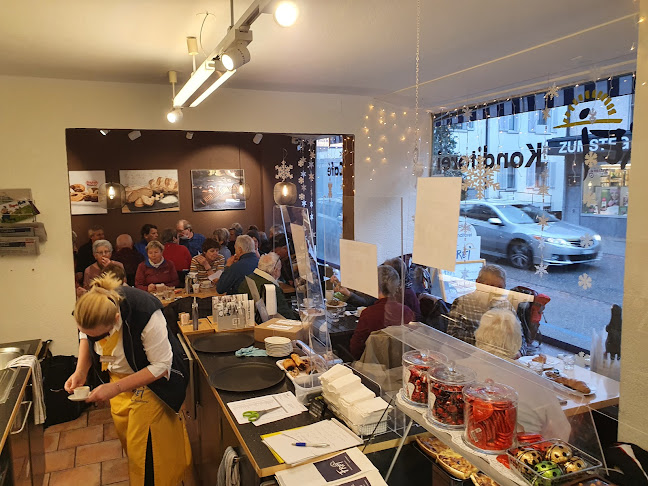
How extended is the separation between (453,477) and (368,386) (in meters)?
0.81

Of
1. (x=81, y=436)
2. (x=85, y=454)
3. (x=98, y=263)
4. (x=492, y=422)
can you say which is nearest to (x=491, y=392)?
(x=492, y=422)

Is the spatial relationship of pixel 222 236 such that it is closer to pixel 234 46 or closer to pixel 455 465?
pixel 234 46

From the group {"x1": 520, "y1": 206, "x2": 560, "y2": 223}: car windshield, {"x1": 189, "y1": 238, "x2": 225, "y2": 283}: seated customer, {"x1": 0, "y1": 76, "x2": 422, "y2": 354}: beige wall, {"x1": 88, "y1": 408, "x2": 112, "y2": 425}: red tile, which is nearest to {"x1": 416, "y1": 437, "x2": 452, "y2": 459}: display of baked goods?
{"x1": 520, "y1": 206, "x2": 560, "y2": 223}: car windshield

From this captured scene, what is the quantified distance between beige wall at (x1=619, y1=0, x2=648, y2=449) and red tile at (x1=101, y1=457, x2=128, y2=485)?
3.22m

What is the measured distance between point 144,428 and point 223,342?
73 cm

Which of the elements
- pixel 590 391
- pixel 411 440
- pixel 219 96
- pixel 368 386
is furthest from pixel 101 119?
pixel 590 391

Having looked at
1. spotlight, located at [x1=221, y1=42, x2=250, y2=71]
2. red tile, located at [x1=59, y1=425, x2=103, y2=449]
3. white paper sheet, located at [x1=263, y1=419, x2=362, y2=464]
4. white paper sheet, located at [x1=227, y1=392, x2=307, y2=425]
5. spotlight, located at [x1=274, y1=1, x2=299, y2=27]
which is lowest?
red tile, located at [x1=59, y1=425, x2=103, y2=449]

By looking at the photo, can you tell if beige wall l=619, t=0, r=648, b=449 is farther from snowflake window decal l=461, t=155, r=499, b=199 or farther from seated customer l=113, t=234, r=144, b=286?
seated customer l=113, t=234, r=144, b=286

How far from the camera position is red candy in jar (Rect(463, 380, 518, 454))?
131 centimetres

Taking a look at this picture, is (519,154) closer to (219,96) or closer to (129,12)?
(129,12)

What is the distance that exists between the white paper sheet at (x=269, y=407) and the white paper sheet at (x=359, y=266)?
62 cm

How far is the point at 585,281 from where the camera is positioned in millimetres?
2916

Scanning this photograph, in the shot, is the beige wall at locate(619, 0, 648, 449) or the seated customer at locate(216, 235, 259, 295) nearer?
the beige wall at locate(619, 0, 648, 449)

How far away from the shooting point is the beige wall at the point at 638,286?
5.15 ft
